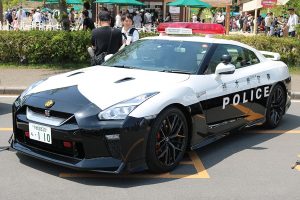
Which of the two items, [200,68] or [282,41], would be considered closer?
[200,68]

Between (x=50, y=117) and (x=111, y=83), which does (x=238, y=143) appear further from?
(x=50, y=117)

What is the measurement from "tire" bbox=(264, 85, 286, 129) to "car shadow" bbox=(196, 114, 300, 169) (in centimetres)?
12

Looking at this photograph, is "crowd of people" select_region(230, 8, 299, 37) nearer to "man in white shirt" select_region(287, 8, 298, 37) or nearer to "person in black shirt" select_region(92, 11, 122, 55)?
"man in white shirt" select_region(287, 8, 298, 37)

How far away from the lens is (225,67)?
548cm

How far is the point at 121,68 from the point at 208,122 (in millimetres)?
1238

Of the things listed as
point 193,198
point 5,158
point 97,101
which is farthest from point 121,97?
point 5,158

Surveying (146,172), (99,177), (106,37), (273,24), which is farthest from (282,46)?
(273,24)

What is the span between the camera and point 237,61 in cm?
625

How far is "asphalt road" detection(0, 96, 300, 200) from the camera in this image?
171 inches

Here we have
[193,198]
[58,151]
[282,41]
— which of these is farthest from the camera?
[282,41]

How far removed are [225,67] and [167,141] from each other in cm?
123

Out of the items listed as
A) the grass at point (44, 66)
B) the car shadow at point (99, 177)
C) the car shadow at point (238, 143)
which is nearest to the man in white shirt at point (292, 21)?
the grass at point (44, 66)

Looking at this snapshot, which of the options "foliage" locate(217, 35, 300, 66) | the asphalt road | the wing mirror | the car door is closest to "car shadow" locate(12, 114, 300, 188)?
the asphalt road

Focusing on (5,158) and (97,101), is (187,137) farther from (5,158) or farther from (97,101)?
(5,158)
